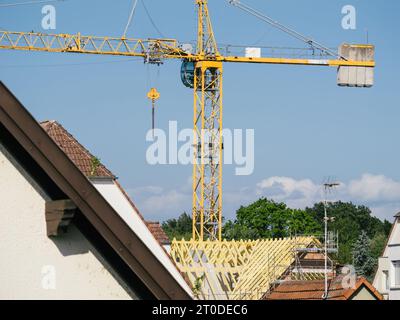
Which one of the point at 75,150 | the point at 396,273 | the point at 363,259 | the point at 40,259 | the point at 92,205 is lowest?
the point at 396,273

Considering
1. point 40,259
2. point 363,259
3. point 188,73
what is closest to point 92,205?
point 40,259

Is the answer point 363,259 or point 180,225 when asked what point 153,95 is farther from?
point 180,225

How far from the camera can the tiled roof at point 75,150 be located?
38.1 meters

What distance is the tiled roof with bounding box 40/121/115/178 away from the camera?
38.1 meters

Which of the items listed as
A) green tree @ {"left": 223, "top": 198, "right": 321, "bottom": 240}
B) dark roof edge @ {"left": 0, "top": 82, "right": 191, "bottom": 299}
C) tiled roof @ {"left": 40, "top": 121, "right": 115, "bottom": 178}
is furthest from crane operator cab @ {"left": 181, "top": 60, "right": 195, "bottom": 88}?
dark roof edge @ {"left": 0, "top": 82, "right": 191, "bottom": 299}

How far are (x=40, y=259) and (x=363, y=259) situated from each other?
11633cm

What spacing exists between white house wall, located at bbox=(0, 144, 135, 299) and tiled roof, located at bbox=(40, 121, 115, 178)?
24.1 m

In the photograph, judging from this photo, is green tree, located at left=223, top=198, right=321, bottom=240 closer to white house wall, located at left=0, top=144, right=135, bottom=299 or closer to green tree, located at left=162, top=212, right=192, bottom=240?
green tree, located at left=162, top=212, right=192, bottom=240

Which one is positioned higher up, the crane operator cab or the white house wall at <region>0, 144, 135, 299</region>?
the crane operator cab

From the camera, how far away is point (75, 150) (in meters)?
39.0

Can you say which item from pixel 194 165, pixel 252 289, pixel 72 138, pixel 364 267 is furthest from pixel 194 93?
pixel 72 138

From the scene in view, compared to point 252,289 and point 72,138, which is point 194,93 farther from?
point 72,138

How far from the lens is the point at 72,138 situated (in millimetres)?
39469
